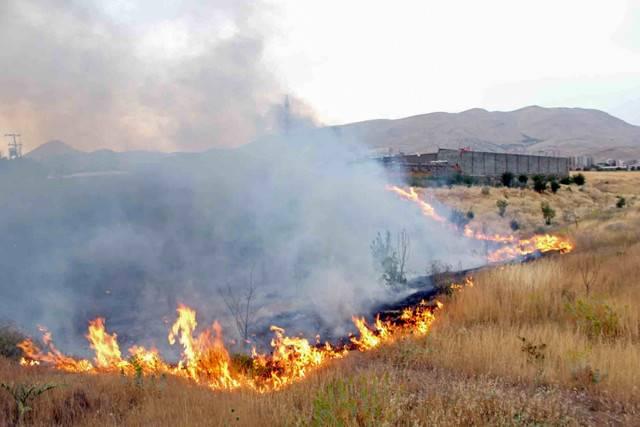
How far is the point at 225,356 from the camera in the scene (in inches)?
248

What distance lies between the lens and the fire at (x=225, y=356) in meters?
5.75

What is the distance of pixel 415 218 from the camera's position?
14.4m

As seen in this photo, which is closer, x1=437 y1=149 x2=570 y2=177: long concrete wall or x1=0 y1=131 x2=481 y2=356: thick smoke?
x1=0 y1=131 x2=481 y2=356: thick smoke

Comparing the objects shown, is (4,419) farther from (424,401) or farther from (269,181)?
(269,181)

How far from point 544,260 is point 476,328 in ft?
15.5

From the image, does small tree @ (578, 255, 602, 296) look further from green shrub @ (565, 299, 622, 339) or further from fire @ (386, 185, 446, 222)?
fire @ (386, 185, 446, 222)

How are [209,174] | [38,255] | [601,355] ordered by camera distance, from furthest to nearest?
[209,174] < [38,255] < [601,355]

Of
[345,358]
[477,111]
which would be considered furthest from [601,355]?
[477,111]

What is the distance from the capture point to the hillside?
10406cm

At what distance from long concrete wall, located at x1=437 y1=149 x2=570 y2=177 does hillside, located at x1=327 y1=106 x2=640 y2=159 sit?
52.0 metres

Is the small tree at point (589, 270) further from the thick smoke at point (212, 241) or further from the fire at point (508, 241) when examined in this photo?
the thick smoke at point (212, 241)

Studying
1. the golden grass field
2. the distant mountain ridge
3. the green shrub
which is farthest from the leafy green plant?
the distant mountain ridge

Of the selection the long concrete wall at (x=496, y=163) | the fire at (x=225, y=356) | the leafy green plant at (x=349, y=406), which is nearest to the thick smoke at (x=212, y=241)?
the fire at (x=225, y=356)

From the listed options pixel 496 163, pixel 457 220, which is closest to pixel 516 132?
pixel 496 163
